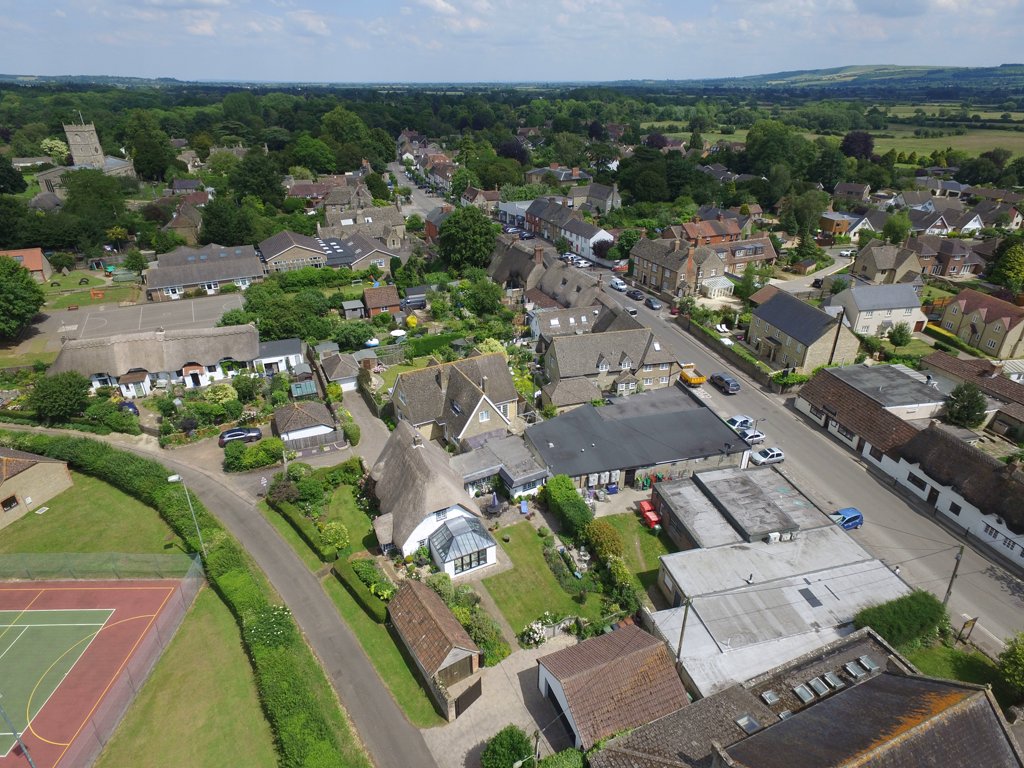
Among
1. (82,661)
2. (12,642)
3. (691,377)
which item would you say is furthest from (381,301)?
(82,661)

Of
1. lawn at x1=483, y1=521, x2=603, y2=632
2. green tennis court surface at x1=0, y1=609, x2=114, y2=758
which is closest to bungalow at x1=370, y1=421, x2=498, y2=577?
lawn at x1=483, y1=521, x2=603, y2=632

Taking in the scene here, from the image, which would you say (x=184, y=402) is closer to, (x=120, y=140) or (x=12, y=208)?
(x=12, y=208)

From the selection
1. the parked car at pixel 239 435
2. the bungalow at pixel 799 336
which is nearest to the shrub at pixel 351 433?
the parked car at pixel 239 435

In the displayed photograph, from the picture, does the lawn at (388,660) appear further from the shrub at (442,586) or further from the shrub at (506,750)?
the shrub at (506,750)

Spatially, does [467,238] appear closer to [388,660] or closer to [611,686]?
[388,660]

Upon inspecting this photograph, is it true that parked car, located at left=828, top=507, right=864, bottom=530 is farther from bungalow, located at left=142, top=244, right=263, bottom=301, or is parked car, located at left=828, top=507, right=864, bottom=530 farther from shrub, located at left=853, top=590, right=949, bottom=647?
bungalow, located at left=142, top=244, right=263, bottom=301

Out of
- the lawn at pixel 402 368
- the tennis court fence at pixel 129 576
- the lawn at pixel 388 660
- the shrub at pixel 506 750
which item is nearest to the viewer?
the shrub at pixel 506 750
